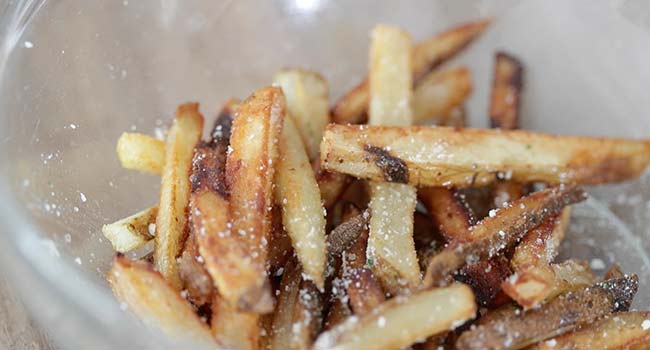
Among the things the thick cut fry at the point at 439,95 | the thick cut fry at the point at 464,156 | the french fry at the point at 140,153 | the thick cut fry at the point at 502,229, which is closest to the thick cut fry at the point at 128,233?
the french fry at the point at 140,153

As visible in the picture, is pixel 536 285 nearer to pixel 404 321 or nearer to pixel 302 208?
pixel 404 321

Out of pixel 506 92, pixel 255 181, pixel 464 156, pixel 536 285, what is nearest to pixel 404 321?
pixel 536 285

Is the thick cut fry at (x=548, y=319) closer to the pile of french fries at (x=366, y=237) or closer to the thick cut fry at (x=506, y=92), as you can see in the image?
the pile of french fries at (x=366, y=237)

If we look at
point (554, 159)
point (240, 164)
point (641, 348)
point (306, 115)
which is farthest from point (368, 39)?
point (641, 348)

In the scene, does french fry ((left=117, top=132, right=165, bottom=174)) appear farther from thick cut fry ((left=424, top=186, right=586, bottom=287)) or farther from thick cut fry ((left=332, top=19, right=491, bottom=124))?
thick cut fry ((left=424, top=186, right=586, bottom=287))

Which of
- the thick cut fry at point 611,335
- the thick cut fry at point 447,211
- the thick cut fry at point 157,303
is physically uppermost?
the thick cut fry at point 157,303
